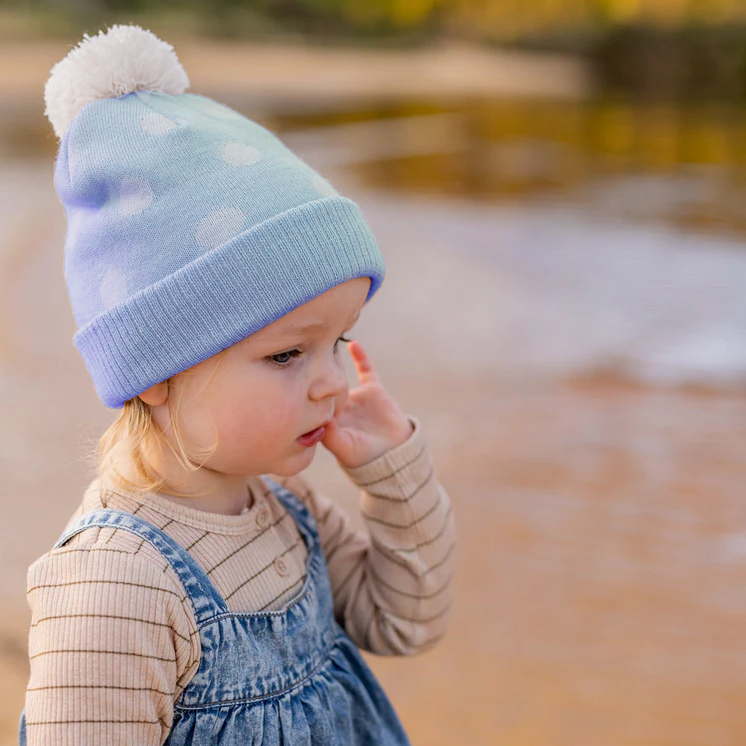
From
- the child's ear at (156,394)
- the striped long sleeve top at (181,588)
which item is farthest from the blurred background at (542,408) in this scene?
the child's ear at (156,394)

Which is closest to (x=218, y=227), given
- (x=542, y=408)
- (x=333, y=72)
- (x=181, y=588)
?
(x=181, y=588)

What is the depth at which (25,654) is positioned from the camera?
221cm

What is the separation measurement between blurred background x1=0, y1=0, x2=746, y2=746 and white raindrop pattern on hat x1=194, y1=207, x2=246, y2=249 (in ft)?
2.81

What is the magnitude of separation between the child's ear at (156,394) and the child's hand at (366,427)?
0.27 meters

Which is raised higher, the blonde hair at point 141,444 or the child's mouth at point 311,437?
the blonde hair at point 141,444

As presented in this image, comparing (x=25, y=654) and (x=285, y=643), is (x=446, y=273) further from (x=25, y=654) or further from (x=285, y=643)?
(x=285, y=643)

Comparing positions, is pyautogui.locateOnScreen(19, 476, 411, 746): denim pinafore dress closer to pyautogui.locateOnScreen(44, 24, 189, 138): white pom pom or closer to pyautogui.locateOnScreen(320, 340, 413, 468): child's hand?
pyautogui.locateOnScreen(320, 340, 413, 468): child's hand

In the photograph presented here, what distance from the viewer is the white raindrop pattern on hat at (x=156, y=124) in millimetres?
1248

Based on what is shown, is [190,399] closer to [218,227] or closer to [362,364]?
[218,227]

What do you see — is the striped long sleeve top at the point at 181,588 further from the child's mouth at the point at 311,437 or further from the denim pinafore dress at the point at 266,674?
the child's mouth at the point at 311,437

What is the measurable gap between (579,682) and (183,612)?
134 centimetres

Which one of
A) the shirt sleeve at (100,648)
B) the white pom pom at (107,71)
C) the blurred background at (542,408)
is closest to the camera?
the shirt sleeve at (100,648)

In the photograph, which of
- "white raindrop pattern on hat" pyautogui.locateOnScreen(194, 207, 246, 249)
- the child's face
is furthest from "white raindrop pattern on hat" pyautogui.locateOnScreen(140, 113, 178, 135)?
the child's face

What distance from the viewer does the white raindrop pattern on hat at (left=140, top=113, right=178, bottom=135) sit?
1.25 meters
